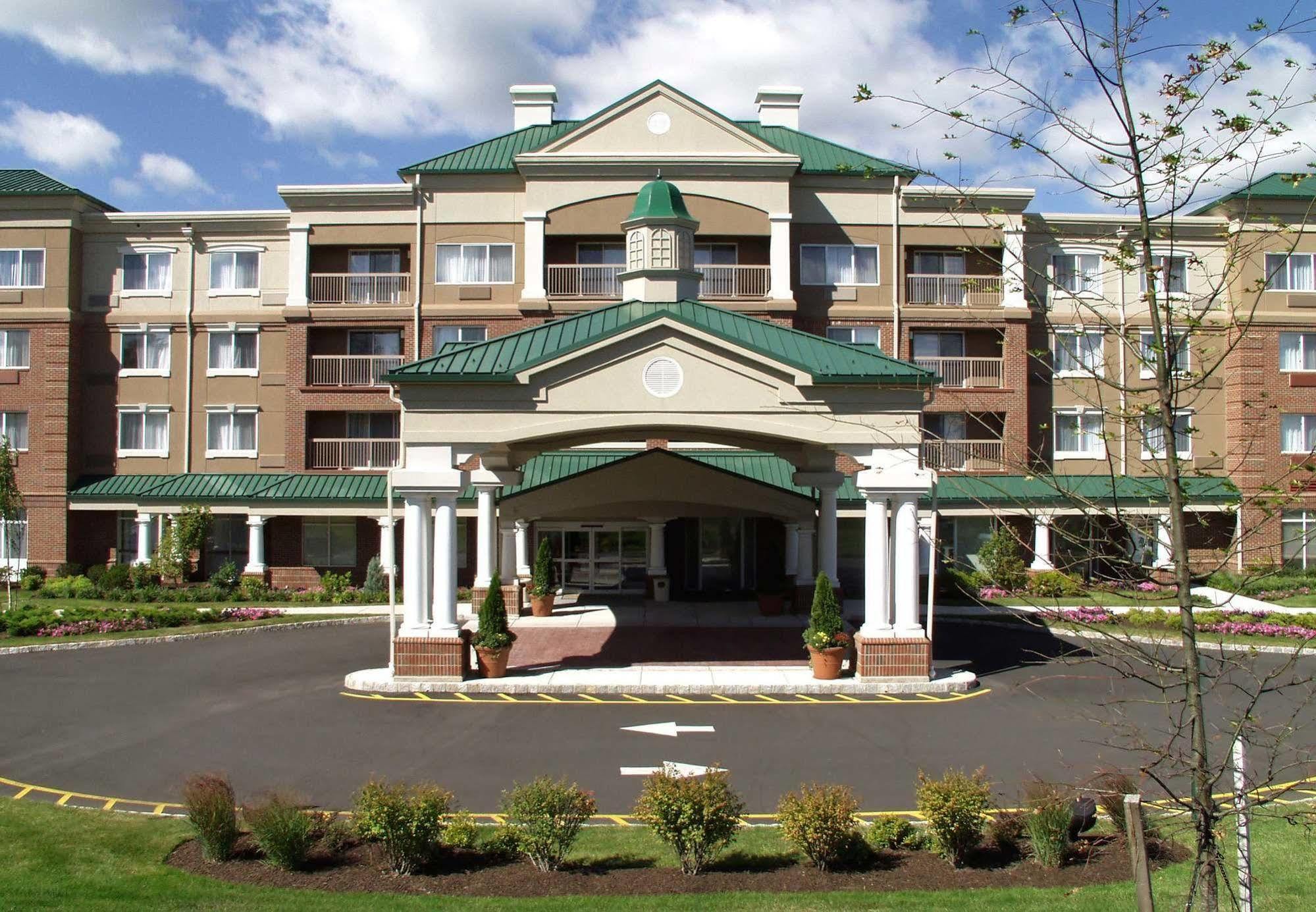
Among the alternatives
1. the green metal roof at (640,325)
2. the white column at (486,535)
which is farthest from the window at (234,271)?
the green metal roof at (640,325)

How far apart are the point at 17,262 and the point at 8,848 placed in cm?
3015

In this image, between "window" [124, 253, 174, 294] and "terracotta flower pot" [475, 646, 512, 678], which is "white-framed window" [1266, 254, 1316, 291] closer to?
"terracotta flower pot" [475, 646, 512, 678]

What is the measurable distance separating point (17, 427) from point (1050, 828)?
34883mm

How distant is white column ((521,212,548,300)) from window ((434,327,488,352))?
2.01 metres

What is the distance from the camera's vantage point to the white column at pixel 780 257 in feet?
109

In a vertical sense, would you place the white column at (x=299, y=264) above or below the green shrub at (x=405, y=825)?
above

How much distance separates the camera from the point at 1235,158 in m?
5.77

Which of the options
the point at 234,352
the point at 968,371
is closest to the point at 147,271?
the point at 234,352

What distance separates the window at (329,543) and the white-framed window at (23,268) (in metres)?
11.6

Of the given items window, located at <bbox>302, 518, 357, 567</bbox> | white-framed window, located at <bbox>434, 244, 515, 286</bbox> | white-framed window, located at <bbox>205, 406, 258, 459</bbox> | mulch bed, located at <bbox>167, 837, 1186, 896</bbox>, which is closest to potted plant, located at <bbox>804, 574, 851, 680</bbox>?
mulch bed, located at <bbox>167, 837, 1186, 896</bbox>

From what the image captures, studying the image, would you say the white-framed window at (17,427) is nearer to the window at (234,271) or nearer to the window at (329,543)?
the window at (234,271)

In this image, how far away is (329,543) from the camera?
3459 cm

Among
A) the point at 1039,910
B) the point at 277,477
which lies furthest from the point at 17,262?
the point at 1039,910

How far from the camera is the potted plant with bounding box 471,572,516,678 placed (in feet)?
60.6
